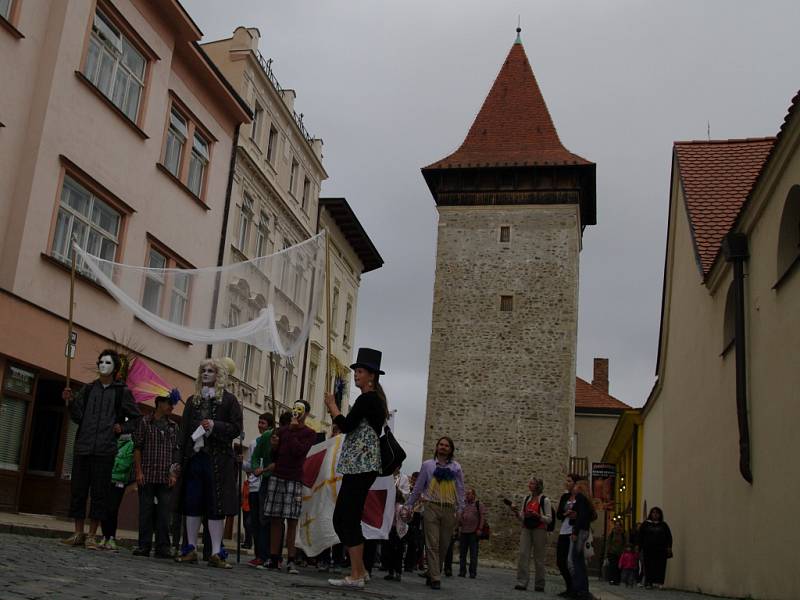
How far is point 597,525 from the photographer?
53.2 m

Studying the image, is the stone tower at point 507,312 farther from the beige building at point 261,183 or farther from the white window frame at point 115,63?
the white window frame at point 115,63

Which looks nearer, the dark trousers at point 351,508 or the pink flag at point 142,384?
the dark trousers at point 351,508

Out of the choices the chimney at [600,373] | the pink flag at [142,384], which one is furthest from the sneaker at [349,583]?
the chimney at [600,373]

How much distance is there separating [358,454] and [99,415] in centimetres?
279

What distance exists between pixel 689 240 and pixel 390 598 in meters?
13.0

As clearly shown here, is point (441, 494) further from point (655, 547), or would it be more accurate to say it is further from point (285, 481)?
point (655, 547)

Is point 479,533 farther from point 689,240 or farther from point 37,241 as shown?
point 37,241

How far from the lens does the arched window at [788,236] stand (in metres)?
10.8

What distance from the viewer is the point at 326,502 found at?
1014 centimetres

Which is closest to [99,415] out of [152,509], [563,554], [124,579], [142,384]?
[152,509]

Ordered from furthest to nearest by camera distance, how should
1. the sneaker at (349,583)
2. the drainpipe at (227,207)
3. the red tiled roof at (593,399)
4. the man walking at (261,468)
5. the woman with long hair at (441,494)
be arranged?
the red tiled roof at (593,399) → the drainpipe at (227,207) → the woman with long hair at (441,494) → the man walking at (261,468) → the sneaker at (349,583)

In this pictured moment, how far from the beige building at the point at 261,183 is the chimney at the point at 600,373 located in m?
38.1

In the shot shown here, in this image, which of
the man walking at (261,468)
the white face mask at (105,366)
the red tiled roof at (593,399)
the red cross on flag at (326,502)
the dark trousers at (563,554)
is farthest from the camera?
the red tiled roof at (593,399)

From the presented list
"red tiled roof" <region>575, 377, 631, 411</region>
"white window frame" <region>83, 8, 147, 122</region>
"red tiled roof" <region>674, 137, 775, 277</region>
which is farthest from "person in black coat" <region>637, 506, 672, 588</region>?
"red tiled roof" <region>575, 377, 631, 411</region>
